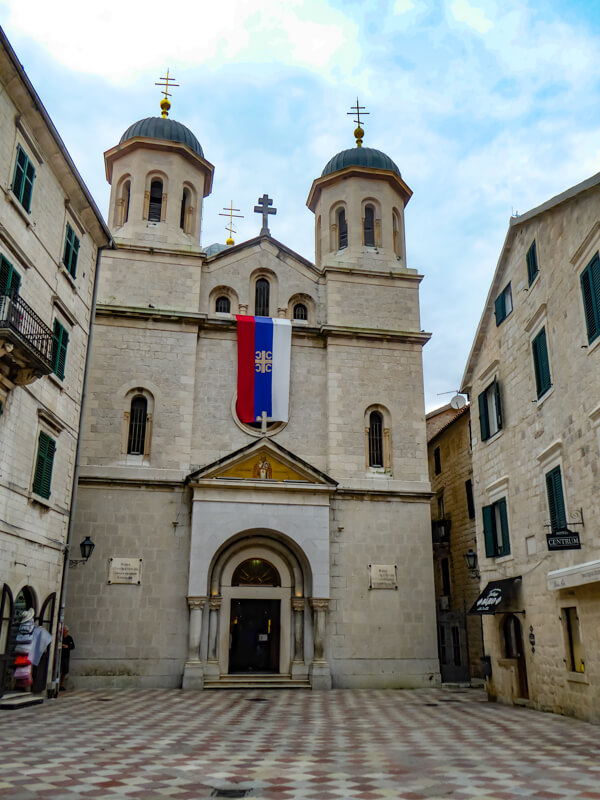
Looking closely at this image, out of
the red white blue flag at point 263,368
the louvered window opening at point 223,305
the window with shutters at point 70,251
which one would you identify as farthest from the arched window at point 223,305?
the window with shutters at point 70,251

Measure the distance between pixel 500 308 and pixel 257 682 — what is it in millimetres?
12946

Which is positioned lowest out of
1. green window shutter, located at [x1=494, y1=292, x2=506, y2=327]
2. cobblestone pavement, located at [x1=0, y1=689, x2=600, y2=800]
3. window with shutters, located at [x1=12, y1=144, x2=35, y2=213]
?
cobblestone pavement, located at [x1=0, y1=689, x2=600, y2=800]

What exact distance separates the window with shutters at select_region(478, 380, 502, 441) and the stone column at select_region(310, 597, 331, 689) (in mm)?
7071

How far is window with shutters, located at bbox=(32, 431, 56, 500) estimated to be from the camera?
16547mm

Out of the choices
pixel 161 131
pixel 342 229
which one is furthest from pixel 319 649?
pixel 161 131

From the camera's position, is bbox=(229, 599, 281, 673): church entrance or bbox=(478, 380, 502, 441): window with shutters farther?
bbox=(229, 599, 281, 673): church entrance

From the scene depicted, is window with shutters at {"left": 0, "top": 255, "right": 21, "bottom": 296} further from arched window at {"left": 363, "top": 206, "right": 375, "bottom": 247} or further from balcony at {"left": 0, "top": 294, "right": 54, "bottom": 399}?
arched window at {"left": 363, "top": 206, "right": 375, "bottom": 247}

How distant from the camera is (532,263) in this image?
17.3 metres

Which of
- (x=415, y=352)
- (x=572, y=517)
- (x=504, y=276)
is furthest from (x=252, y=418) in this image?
(x=572, y=517)

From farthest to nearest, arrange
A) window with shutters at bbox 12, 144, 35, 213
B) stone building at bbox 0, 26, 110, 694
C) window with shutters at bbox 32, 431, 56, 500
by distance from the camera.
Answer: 1. window with shutters at bbox 32, 431, 56, 500
2. window with shutters at bbox 12, 144, 35, 213
3. stone building at bbox 0, 26, 110, 694

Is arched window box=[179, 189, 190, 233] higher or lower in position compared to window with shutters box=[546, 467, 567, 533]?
higher

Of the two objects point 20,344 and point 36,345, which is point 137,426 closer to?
point 36,345

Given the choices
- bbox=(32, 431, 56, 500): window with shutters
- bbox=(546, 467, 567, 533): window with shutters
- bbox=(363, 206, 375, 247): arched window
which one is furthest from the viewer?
bbox=(363, 206, 375, 247): arched window

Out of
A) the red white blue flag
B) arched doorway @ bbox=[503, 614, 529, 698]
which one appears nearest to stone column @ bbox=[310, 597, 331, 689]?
arched doorway @ bbox=[503, 614, 529, 698]
